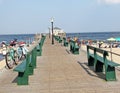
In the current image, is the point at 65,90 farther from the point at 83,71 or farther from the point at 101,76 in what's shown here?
the point at 83,71

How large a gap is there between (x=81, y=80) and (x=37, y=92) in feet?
7.85

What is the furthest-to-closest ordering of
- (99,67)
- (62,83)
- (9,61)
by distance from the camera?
(9,61), (99,67), (62,83)

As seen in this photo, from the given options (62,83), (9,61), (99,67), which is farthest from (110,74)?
(9,61)

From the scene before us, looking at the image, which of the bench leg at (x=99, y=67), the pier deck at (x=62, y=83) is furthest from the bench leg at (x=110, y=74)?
the bench leg at (x=99, y=67)

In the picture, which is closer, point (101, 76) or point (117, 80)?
point (117, 80)

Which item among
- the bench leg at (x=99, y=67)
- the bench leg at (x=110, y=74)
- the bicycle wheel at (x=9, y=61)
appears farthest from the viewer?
the bicycle wheel at (x=9, y=61)

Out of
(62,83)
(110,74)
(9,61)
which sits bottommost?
(62,83)

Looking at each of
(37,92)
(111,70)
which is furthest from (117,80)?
(37,92)

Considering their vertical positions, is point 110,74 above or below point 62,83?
above

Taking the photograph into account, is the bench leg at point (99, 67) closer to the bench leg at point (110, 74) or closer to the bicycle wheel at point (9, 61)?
the bench leg at point (110, 74)

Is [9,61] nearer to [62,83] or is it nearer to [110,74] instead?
[62,83]

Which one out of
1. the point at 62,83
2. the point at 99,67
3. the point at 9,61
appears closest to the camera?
the point at 62,83

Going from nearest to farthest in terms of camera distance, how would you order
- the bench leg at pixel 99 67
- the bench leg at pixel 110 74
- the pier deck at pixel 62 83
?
the pier deck at pixel 62 83 → the bench leg at pixel 110 74 → the bench leg at pixel 99 67

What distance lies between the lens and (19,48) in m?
19.5
